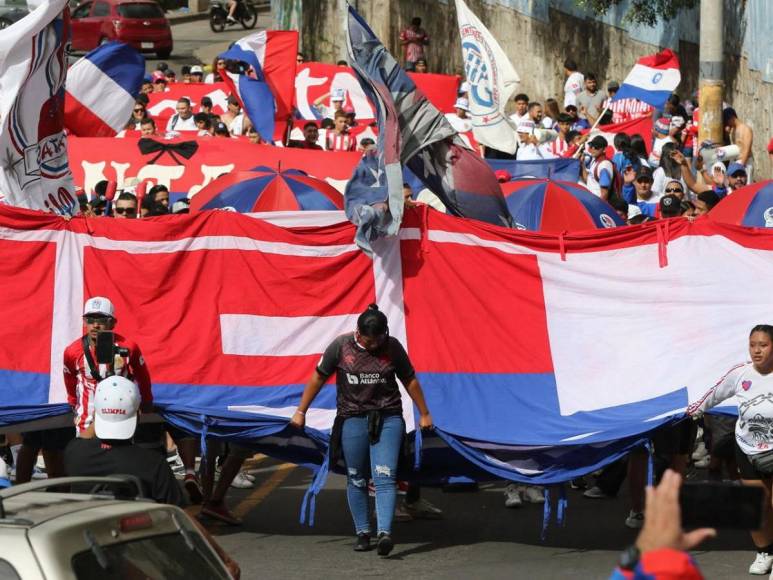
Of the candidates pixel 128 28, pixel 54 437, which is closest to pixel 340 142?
pixel 54 437

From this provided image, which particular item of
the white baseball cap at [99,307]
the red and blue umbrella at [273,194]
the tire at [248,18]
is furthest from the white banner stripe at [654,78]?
the tire at [248,18]

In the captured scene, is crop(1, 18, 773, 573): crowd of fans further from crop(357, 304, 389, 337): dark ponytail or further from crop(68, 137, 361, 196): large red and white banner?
crop(357, 304, 389, 337): dark ponytail

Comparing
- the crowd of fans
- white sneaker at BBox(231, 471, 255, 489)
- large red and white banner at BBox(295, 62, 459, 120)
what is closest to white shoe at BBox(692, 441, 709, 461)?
the crowd of fans

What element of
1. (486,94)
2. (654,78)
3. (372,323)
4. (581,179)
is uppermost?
(654,78)

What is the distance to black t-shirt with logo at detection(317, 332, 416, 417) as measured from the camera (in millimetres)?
9953

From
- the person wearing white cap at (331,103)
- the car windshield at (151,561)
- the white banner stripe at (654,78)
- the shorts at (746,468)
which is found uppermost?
the white banner stripe at (654,78)

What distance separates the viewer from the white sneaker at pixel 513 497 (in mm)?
11320

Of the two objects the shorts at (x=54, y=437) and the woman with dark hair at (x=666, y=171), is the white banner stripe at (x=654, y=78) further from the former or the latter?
the shorts at (x=54, y=437)

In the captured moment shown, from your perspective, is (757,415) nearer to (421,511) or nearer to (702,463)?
(421,511)

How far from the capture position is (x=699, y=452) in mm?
13086

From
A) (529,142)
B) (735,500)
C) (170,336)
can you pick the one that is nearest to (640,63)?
(529,142)

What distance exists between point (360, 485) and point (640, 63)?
1142 centimetres

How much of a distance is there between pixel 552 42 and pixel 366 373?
808 inches

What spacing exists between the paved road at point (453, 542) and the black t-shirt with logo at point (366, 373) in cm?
96
